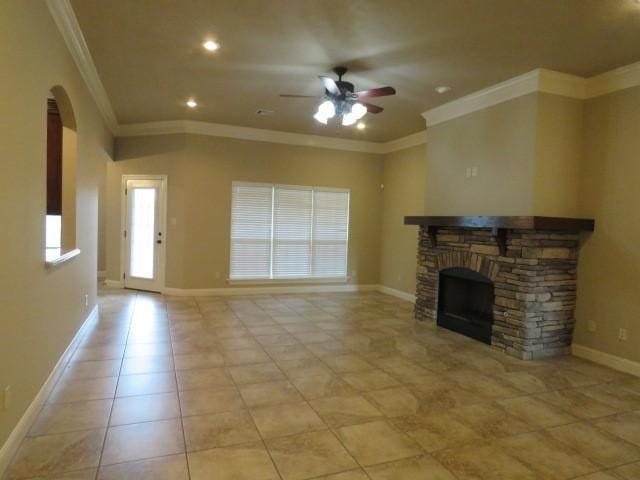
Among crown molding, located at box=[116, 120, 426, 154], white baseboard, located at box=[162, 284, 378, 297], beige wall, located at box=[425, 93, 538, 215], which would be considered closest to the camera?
beige wall, located at box=[425, 93, 538, 215]

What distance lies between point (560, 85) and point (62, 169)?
5135mm

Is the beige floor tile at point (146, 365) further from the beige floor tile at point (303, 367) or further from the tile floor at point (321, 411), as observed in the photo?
the beige floor tile at point (303, 367)

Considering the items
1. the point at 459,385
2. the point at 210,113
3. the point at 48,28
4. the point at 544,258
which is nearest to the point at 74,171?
the point at 48,28

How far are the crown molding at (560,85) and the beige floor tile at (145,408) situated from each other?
14.6 feet

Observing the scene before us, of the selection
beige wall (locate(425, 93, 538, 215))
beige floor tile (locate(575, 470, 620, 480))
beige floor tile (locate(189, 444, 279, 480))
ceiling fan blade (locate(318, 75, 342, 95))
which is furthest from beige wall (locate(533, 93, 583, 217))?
beige floor tile (locate(189, 444, 279, 480))

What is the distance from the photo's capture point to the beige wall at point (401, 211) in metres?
6.98

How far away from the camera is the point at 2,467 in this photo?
6.91ft

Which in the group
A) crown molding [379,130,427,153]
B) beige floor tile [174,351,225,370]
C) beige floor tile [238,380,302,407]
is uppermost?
crown molding [379,130,427,153]

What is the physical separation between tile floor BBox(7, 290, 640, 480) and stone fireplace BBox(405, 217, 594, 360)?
232 millimetres

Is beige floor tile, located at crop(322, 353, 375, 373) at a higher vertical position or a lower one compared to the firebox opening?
lower

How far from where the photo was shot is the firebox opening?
4781 millimetres

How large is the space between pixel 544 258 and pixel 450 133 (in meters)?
2.09

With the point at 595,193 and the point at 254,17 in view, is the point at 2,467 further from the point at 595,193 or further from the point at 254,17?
the point at 595,193

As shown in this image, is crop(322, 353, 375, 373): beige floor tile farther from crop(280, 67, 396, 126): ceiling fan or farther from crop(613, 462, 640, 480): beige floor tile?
crop(280, 67, 396, 126): ceiling fan
